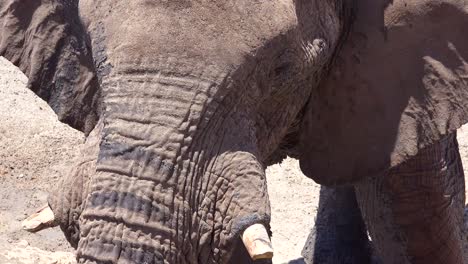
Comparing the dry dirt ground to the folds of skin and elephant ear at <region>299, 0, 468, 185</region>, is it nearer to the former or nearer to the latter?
elephant ear at <region>299, 0, 468, 185</region>

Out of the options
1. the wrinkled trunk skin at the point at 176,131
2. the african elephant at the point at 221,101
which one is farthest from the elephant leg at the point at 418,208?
the wrinkled trunk skin at the point at 176,131

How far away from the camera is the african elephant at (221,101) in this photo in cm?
250

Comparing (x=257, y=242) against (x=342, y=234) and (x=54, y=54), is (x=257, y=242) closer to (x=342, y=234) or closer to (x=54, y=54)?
(x=54, y=54)

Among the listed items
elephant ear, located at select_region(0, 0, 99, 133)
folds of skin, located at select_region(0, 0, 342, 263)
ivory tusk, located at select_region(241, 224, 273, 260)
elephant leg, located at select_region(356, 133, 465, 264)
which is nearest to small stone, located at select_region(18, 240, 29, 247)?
elephant ear, located at select_region(0, 0, 99, 133)

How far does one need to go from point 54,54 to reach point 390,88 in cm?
114

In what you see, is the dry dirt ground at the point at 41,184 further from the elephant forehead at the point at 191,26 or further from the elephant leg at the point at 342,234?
the elephant forehead at the point at 191,26

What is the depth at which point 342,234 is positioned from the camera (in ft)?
16.4

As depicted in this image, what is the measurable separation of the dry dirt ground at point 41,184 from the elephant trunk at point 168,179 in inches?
95.2

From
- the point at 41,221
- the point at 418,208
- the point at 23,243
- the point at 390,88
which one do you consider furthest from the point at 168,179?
the point at 23,243

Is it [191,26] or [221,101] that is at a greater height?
[191,26]

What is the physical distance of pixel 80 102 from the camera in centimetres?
361

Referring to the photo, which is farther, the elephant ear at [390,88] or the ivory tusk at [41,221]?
the elephant ear at [390,88]

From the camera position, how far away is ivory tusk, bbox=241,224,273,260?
2430 mm

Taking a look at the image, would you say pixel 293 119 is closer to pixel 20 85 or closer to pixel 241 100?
pixel 241 100
